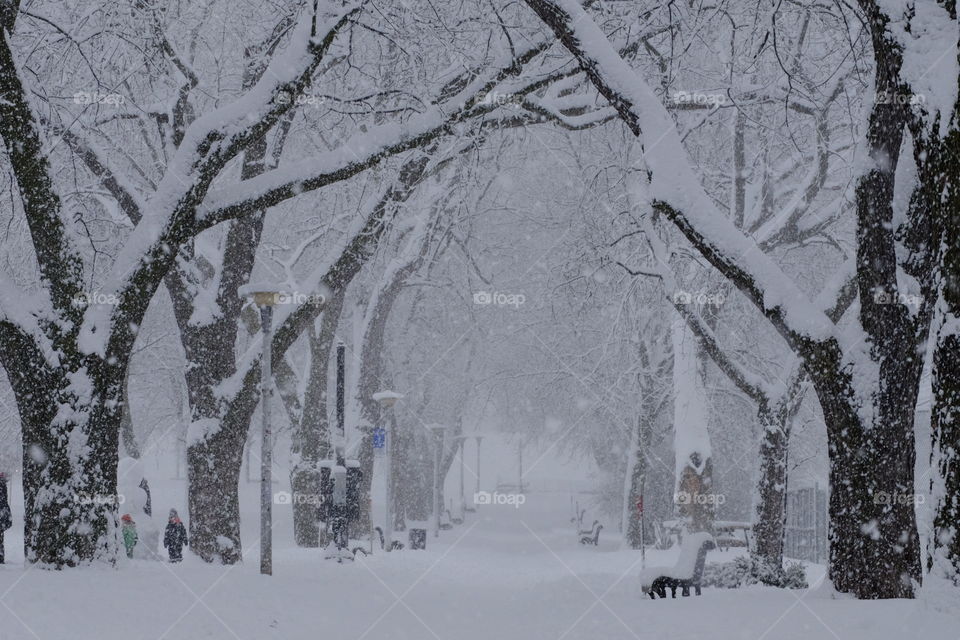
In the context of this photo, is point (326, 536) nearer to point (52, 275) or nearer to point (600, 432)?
point (52, 275)

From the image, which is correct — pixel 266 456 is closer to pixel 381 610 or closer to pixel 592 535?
pixel 381 610

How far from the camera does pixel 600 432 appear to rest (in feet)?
121

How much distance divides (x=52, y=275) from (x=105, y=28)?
3.00 meters

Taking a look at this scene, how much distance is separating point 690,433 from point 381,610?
9082 mm

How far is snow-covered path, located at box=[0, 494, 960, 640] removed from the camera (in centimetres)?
768

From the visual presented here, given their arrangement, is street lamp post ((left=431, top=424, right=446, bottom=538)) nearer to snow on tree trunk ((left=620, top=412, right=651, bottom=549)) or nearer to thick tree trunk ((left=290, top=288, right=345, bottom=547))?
snow on tree trunk ((left=620, top=412, right=651, bottom=549))

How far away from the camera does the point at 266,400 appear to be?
13.1m

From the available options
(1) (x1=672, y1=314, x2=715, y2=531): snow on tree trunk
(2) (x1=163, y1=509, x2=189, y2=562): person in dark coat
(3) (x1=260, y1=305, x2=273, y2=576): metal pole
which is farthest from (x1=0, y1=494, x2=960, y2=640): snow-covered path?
(2) (x1=163, y1=509, x2=189, y2=562): person in dark coat

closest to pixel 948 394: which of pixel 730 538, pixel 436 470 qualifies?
pixel 730 538

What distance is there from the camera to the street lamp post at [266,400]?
12.9 meters

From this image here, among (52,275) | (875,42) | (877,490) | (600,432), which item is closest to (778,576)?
(877,490)

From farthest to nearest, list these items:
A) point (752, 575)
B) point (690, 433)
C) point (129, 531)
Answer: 1. point (690, 433)
2. point (129, 531)
3. point (752, 575)

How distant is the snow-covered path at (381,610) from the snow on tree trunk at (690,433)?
331 centimetres

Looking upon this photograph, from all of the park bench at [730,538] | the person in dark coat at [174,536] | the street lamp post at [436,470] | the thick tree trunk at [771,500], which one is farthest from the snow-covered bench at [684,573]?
the street lamp post at [436,470]
